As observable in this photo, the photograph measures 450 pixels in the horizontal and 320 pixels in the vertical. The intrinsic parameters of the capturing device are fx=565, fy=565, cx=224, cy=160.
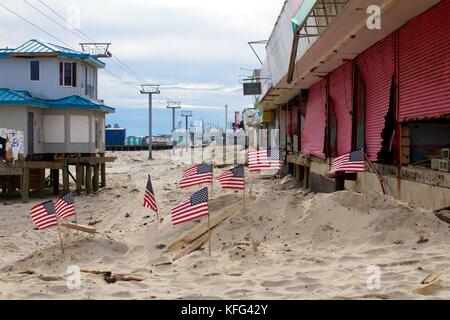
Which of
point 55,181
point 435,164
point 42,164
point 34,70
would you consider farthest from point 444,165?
point 34,70

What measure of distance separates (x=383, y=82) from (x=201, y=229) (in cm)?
598

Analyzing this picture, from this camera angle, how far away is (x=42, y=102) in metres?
26.0

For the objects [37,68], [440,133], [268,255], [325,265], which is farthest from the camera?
[37,68]

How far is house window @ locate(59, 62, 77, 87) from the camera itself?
27109mm

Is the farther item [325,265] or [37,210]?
[37,210]

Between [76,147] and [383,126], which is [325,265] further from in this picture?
[76,147]

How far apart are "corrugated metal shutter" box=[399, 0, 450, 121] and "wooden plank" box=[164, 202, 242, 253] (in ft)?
13.5

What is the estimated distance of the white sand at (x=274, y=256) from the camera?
21.9ft

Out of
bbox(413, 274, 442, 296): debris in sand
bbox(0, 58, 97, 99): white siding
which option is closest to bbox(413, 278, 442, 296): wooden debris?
bbox(413, 274, 442, 296): debris in sand

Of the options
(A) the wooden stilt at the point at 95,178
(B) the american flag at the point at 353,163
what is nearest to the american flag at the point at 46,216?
(B) the american flag at the point at 353,163

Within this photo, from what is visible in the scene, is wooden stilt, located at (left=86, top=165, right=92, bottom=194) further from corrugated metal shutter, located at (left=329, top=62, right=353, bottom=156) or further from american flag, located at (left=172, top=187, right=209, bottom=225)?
american flag, located at (left=172, top=187, right=209, bottom=225)
